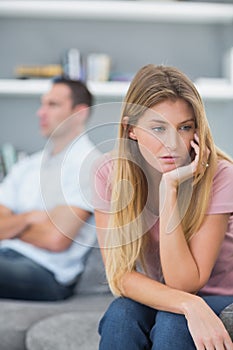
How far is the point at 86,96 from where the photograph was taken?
2145 millimetres

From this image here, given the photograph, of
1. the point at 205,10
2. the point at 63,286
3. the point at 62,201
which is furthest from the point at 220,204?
the point at 205,10

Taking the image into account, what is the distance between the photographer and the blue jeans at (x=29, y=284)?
193cm

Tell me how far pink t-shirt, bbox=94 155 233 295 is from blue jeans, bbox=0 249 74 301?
2.30ft

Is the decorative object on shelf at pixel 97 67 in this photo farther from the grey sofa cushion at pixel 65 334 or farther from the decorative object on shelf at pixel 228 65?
the grey sofa cushion at pixel 65 334

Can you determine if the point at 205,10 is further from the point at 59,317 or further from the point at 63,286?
the point at 59,317

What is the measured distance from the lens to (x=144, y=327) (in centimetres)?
122

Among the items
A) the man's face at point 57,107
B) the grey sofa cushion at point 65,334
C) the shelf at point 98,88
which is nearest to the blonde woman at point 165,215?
the grey sofa cushion at point 65,334

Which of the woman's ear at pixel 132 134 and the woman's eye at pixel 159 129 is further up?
the woman's eye at pixel 159 129

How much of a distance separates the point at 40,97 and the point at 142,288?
2.06 m

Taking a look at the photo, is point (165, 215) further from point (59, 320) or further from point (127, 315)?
point (59, 320)

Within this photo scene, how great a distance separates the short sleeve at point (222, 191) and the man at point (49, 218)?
217 millimetres

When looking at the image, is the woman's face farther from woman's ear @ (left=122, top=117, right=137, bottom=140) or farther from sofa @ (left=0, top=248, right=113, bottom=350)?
sofa @ (left=0, top=248, right=113, bottom=350)

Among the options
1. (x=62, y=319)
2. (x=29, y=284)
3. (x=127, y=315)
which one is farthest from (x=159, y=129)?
(x=29, y=284)

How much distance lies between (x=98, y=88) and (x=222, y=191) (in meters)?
1.91
